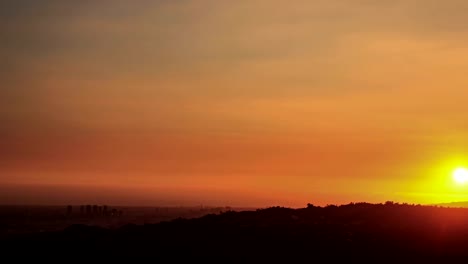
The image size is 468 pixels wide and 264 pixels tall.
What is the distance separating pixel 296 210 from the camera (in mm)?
38906

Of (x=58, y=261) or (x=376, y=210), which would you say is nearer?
(x=58, y=261)

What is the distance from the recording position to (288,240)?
29344 mm

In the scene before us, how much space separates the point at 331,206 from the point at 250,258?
13913mm

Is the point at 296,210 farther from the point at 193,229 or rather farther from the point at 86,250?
the point at 86,250

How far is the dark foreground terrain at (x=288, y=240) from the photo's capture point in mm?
27422

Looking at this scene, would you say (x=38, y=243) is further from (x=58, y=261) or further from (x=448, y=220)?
(x=448, y=220)

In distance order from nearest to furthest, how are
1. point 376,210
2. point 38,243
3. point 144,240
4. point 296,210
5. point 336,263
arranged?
point 336,263, point 144,240, point 38,243, point 376,210, point 296,210

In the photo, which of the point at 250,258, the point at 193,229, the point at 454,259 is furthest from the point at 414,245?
the point at 193,229

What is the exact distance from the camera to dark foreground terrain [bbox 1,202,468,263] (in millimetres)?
27422

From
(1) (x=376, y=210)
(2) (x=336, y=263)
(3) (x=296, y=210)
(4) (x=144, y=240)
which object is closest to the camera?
(2) (x=336, y=263)

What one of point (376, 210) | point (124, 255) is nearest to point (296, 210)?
point (376, 210)

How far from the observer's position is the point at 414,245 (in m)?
28.4

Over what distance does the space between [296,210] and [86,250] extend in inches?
546

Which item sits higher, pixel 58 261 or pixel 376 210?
pixel 376 210
